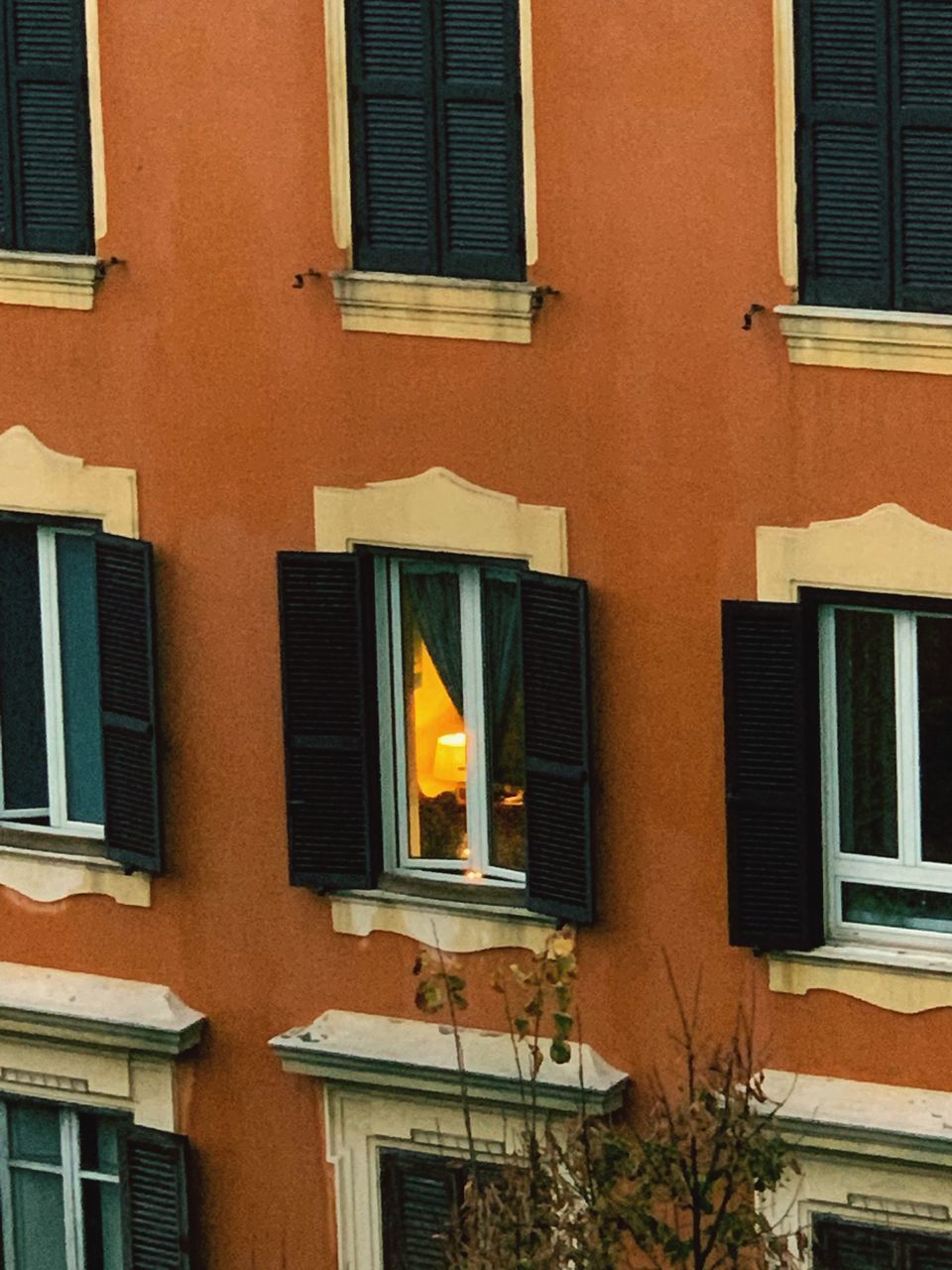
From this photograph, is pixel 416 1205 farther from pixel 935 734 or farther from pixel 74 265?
pixel 74 265

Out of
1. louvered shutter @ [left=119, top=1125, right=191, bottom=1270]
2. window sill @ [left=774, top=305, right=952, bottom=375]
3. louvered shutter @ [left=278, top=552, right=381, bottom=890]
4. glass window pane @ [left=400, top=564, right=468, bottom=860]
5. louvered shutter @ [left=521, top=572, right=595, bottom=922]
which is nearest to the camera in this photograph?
window sill @ [left=774, top=305, right=952, bottom=375]

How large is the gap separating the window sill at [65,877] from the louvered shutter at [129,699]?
7.4 inches

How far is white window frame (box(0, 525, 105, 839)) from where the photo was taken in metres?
22.2

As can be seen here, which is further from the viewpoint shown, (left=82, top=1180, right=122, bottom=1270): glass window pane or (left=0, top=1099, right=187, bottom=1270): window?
(left=82, top=1180, right=122, bottom=1270): glass window pane

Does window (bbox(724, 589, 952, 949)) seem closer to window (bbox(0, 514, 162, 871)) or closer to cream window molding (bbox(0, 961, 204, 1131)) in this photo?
window (bbox(0, 514, 162, 871))

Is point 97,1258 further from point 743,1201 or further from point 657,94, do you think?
point 657,94

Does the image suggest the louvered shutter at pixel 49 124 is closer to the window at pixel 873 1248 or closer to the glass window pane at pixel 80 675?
the glass window pane at pixel 80 675

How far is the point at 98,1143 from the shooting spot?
22906 millimetres

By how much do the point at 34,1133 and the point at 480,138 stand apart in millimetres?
5938

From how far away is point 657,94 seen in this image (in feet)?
65.7

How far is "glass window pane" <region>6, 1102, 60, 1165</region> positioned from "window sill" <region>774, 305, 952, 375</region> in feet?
19.8

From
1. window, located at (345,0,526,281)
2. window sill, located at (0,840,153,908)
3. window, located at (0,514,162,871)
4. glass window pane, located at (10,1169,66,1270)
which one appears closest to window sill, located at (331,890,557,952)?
window, located at (0,514,162,871)

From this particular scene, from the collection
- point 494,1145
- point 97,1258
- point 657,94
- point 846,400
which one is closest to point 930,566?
point 846,400

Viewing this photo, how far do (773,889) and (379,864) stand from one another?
2212 millimetres
